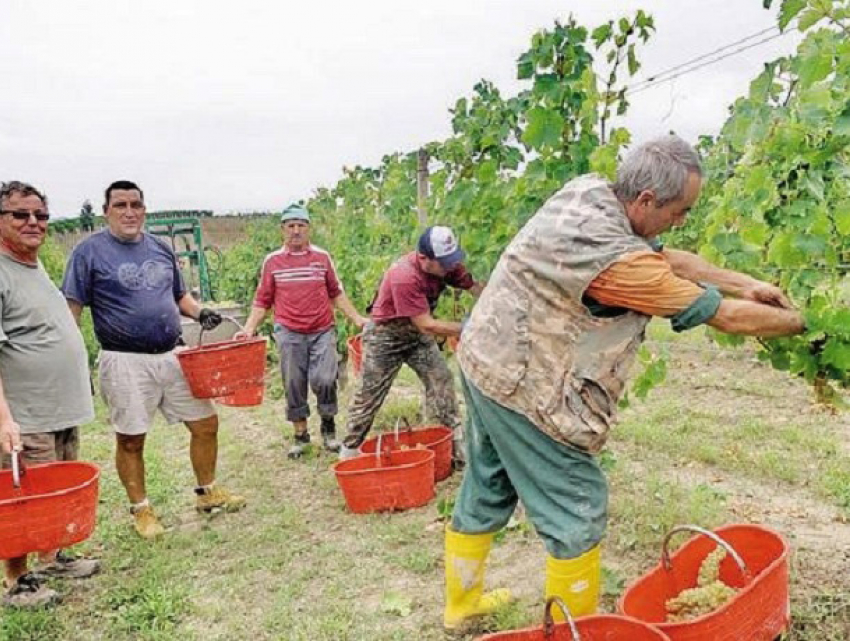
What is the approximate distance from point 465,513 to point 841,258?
5.84 ft

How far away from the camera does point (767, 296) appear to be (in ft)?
8.56

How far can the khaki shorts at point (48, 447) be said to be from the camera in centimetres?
367

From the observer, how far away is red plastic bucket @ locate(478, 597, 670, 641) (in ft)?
7.55

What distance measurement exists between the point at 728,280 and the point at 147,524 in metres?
3.34

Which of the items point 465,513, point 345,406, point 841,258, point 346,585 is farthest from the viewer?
point 345,406

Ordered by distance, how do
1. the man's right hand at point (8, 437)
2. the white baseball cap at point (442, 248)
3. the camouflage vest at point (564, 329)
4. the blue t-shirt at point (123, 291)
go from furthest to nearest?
the white baseball cap at point (442, 248) → the blue t-shirt at point (123, 291) → the man's right hand at point (8, 437) → the camouflage vest at point (564, 329)

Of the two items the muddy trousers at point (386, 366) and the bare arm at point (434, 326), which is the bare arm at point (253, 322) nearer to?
the muddy trousers at point (386, 366)

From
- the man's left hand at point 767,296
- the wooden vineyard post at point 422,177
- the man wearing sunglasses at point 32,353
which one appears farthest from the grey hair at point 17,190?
the wooden vineyard post at point 422,177

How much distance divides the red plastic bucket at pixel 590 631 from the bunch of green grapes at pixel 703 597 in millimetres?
382

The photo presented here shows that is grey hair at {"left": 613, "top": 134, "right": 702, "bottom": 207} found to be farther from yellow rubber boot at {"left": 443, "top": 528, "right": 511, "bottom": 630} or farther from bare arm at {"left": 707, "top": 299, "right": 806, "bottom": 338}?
yellow rubber boot at {"left": 443, "top": 528, "right": 511, "bottom": 630}

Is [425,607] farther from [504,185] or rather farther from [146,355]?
[504,185]

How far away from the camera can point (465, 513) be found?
2.93m

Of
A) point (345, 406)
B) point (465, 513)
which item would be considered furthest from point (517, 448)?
point (345, 406)

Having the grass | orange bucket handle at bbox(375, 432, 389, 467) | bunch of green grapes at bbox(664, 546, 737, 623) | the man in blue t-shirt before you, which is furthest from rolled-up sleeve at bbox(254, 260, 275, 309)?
bunch of green grapes at bbox(664, 546, 737, 623)
